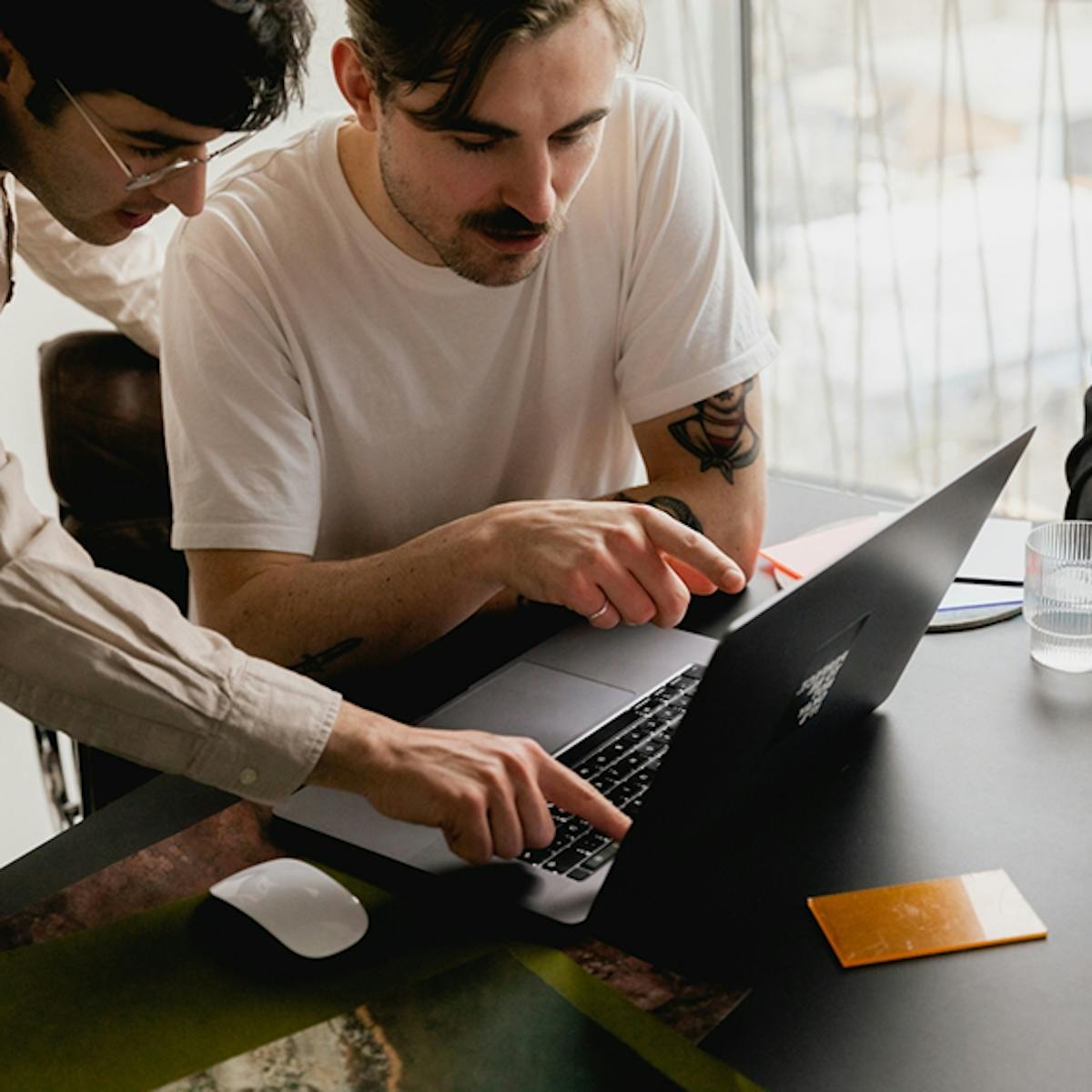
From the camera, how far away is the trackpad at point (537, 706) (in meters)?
1.20

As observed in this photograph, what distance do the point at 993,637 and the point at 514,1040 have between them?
69 cm

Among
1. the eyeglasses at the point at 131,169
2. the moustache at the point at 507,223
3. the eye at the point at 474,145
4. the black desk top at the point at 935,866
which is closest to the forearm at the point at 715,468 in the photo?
the black desk top at the point at 935,866

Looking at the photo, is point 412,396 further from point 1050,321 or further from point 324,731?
point 1050,321

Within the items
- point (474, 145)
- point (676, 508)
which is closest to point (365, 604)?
point (676, 508)

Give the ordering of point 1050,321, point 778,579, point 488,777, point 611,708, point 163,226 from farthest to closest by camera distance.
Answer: point 1050,321
point 163,226
point 778,579
point 611,708
point 488,777

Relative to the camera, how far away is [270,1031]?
2.89 ft

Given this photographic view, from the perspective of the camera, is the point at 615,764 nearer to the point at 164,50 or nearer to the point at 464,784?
the point at 464,784

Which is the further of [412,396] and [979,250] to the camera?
[979,250]

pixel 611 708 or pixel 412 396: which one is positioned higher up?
pixel 412 396

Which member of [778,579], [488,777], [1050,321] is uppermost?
[488,777]

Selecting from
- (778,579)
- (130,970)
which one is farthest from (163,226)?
(130,970)

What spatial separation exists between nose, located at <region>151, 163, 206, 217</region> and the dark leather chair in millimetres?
404

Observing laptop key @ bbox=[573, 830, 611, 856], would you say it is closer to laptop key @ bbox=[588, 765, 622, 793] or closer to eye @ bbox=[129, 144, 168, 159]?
laptop key @ bbox=[588, 765, 622, 793]

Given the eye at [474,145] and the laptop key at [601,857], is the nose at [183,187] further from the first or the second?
the laptop key at [601,857]
